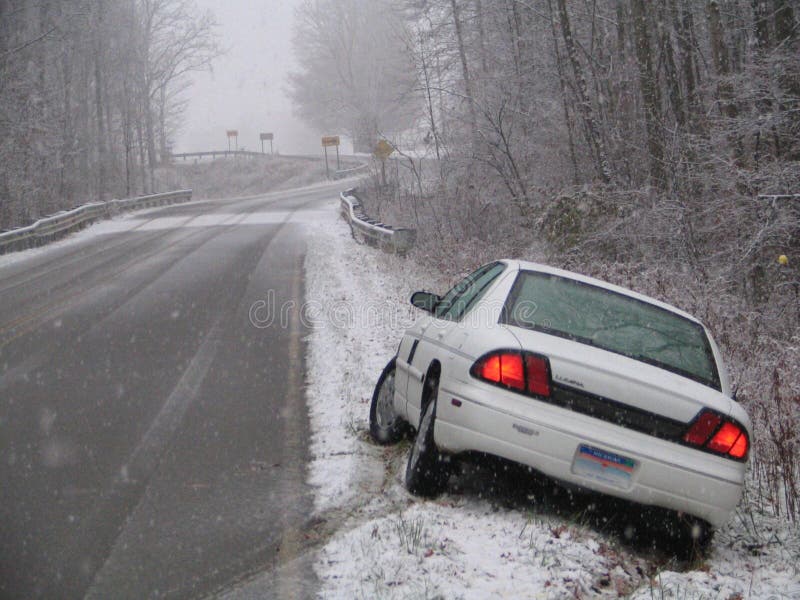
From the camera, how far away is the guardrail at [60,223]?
2241 centimetres

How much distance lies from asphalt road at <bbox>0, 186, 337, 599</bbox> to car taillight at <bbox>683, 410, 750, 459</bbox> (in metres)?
2.20

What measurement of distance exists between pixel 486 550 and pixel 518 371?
0.98 meters

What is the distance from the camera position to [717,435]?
4332 mm

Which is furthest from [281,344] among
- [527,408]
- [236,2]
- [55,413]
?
[236,2]

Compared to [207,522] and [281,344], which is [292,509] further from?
[281,344]

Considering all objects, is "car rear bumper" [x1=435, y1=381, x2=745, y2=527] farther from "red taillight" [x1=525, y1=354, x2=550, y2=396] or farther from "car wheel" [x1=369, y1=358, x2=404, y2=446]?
"car wheel" [x1=369, y1=358, x2=404, y2=446]

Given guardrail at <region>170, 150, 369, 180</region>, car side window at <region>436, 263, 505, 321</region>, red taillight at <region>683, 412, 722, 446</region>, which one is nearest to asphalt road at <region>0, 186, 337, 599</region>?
car side window at <region>436, 263, 505, 321</region>

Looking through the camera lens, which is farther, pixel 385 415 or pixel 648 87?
pixel 648 87

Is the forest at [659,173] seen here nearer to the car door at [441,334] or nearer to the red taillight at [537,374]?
the red taillight at [537,374]

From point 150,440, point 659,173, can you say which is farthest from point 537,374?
point 659,173

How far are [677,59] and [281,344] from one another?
44.3 ft

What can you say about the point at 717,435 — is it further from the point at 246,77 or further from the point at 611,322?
the point at 246,77

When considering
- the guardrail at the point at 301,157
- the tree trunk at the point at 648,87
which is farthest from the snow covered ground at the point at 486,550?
the guardrail at the point at 301,157

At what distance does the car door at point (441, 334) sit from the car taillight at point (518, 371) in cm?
45
